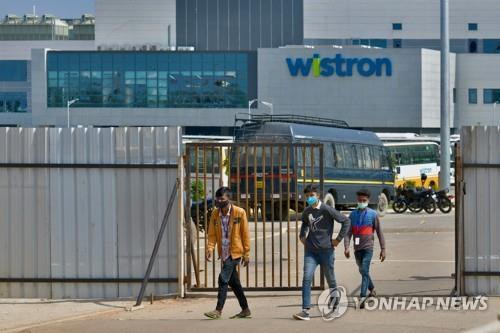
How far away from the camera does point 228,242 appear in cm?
1331

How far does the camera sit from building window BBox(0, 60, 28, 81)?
357ft

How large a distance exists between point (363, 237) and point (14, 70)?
9905cm

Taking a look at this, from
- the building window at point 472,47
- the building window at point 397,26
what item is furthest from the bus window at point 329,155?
the building window at point 472,47

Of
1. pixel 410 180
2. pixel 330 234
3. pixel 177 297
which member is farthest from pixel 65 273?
pixel 410 180

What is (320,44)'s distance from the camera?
332ft

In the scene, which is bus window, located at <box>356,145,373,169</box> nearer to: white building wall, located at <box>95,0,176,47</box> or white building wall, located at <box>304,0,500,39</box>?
white building wall, located at <box>304,0,500,39</box>

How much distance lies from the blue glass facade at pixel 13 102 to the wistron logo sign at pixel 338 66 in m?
29.6

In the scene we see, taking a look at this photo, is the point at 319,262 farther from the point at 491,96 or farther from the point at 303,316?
the point at 491,96

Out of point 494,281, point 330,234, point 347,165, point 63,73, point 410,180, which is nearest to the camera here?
point 330,234

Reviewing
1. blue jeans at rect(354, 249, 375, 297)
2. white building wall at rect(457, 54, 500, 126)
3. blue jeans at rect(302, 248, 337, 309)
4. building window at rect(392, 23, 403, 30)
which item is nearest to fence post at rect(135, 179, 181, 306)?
blue jeans at rect(302, 248, 337, 309)

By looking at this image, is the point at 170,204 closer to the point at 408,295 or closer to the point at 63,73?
the point at 408,295

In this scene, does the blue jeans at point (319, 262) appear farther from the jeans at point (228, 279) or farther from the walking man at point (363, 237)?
the jeans at point (228, 279)

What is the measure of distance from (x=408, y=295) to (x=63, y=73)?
8379 cm

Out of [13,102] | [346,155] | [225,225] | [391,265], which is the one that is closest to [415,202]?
[346,155]
